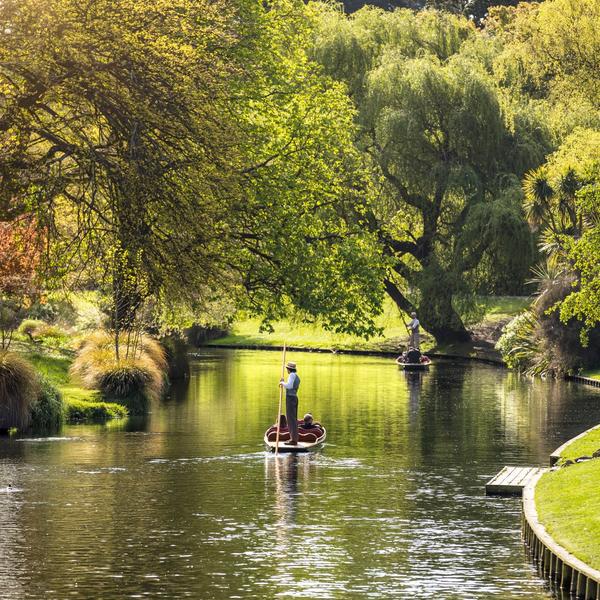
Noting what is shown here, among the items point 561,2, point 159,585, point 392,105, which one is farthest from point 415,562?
point 561,2

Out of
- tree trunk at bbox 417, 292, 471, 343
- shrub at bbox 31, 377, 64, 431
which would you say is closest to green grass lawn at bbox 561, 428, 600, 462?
shrub at bbox 31, 377, 64, 431

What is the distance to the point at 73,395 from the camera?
1794 inches

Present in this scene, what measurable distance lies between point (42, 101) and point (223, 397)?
A: 2685cm

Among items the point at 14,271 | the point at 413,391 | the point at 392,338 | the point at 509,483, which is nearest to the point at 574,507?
the point at 509,483

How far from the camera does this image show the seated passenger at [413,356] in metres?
66.8

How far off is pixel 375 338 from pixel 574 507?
6126 centimetres

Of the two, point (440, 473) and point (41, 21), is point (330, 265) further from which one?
point (41, 21)

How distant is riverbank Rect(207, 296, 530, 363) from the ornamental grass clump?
19.3 metres

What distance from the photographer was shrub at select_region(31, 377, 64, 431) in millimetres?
Result: 40562

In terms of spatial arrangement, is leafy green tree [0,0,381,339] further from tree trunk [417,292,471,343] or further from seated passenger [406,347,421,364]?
tree trunk [417,292,471,343]

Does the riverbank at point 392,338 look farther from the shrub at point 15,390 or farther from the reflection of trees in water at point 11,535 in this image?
the reflection of trees in water at point 11,535

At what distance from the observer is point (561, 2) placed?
273 feet

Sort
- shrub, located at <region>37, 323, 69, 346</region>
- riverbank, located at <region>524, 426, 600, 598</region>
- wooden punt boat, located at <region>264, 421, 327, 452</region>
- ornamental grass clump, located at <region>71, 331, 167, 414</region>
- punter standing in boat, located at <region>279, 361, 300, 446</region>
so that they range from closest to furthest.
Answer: riverbank, located at <region>524, 426, 600, 598</region> → punter standing in boat, located at <region>279, 361, 300, 446</region> → wooden punt boat, located at <region>264, 421, 327, 452</region> → ornamental grass clump, located at <region>71, 331, 167, 414</region> → shrub, located at <region>37, 323, 69, 346</region>

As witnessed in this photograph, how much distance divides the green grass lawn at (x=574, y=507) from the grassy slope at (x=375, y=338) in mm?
42620
